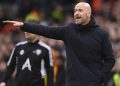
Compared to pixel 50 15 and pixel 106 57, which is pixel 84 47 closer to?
pixel 106 57

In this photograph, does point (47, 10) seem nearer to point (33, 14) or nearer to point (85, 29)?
point (33, 14)

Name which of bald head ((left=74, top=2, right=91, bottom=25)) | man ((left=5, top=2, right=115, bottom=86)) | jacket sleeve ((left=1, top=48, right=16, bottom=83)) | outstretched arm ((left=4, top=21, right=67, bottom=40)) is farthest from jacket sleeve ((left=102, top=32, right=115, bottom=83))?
jacket sleeve ((left=1, top=48, right=16, bottom=83))

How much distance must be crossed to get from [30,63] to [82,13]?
1946 millimetres

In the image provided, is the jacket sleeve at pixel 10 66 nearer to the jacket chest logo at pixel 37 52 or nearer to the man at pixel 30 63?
the man at pixel 30 63

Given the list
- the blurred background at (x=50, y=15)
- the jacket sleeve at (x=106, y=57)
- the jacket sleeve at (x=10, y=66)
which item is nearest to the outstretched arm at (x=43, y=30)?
the jacket sleeve at (x=106, y=57)

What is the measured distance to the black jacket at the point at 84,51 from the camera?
1016 cm

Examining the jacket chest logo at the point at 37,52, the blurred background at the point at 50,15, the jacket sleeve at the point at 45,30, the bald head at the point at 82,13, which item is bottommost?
the blurred background at the point at 50,15

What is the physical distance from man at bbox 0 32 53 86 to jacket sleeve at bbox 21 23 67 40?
1606mm

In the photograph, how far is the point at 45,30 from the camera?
10258 millimetres

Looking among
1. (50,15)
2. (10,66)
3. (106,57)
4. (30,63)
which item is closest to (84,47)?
(106,57)

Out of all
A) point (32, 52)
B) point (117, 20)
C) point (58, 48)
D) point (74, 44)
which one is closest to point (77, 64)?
point (74, 44)

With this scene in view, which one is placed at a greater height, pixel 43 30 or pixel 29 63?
pixel 43 30

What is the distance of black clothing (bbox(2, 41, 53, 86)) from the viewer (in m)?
11.8

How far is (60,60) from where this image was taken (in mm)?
15492
